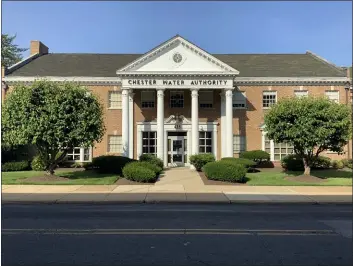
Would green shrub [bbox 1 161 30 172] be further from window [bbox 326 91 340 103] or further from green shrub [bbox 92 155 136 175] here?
window [bbox 326 91 340 103]

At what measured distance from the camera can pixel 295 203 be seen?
13.7 meters

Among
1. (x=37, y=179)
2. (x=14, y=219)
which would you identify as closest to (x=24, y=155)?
(x=37, y=179)

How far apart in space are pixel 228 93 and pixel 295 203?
15.7m

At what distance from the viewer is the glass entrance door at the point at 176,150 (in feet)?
99.1

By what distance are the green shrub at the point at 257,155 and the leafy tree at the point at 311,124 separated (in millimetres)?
6782

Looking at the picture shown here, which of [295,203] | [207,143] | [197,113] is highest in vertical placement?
[197,113]

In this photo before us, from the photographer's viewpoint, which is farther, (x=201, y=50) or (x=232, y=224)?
(x=201, y=50)

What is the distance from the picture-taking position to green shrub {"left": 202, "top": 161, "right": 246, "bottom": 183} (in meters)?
19.7

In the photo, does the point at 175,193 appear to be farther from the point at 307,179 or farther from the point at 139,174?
the point at 307,179

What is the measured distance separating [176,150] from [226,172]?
10845 mm

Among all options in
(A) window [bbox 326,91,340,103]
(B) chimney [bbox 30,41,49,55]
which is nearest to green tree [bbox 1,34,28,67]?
(B) chimney [bbox 30,41,49,55]

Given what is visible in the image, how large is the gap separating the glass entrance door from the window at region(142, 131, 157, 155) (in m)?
1.17

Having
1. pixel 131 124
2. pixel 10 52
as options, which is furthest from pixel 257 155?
pixel 10 52

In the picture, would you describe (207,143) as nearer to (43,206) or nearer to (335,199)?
(335,199)
